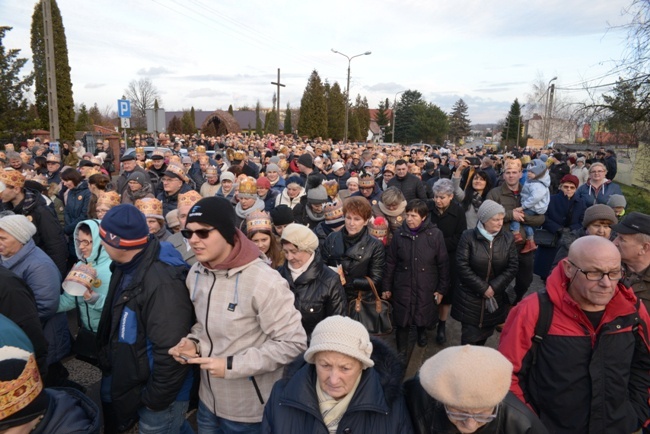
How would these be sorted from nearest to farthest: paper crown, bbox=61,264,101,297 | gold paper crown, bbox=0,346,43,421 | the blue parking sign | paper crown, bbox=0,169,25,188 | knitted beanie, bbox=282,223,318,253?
gold paper crown, bbox=0,346,43,421 → paper crown, bbox=61,264,101,297 → knitted beanie, bbox=282,223,318,253 → paper crown, bbox=0,169,25,188 → the blue parking sign

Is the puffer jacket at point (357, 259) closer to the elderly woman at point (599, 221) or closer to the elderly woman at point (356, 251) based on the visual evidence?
the elderly woman at point (356, 251)

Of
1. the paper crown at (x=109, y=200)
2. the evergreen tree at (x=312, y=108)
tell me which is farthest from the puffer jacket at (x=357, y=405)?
the evergreen tree at (x=312, y=108)

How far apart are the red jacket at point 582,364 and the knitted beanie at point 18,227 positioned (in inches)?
139

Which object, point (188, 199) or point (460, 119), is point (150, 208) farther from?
point (460, 119)

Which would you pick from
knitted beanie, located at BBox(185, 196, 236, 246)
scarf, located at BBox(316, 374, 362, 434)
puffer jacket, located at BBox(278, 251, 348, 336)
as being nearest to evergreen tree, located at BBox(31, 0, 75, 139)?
puffer jacket, located at BBox(278, 251, 348, 336)

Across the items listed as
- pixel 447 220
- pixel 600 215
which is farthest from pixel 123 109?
pixel 600 215

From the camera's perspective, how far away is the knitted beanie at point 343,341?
1.86m

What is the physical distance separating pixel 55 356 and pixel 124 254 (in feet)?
5.53

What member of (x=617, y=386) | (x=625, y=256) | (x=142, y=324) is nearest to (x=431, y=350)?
(x=625, y=256)

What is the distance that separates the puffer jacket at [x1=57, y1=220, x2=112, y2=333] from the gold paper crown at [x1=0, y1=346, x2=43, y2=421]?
4.91 ft

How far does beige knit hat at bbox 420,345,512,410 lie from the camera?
5.10ft

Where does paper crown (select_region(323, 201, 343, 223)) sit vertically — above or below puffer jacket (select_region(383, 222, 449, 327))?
above

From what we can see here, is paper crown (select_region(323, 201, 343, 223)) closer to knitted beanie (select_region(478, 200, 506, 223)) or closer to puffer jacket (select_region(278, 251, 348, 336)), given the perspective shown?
knitted beanie (select_region(478, 200, 506, 223))

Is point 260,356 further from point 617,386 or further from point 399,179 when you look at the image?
point 399,179
